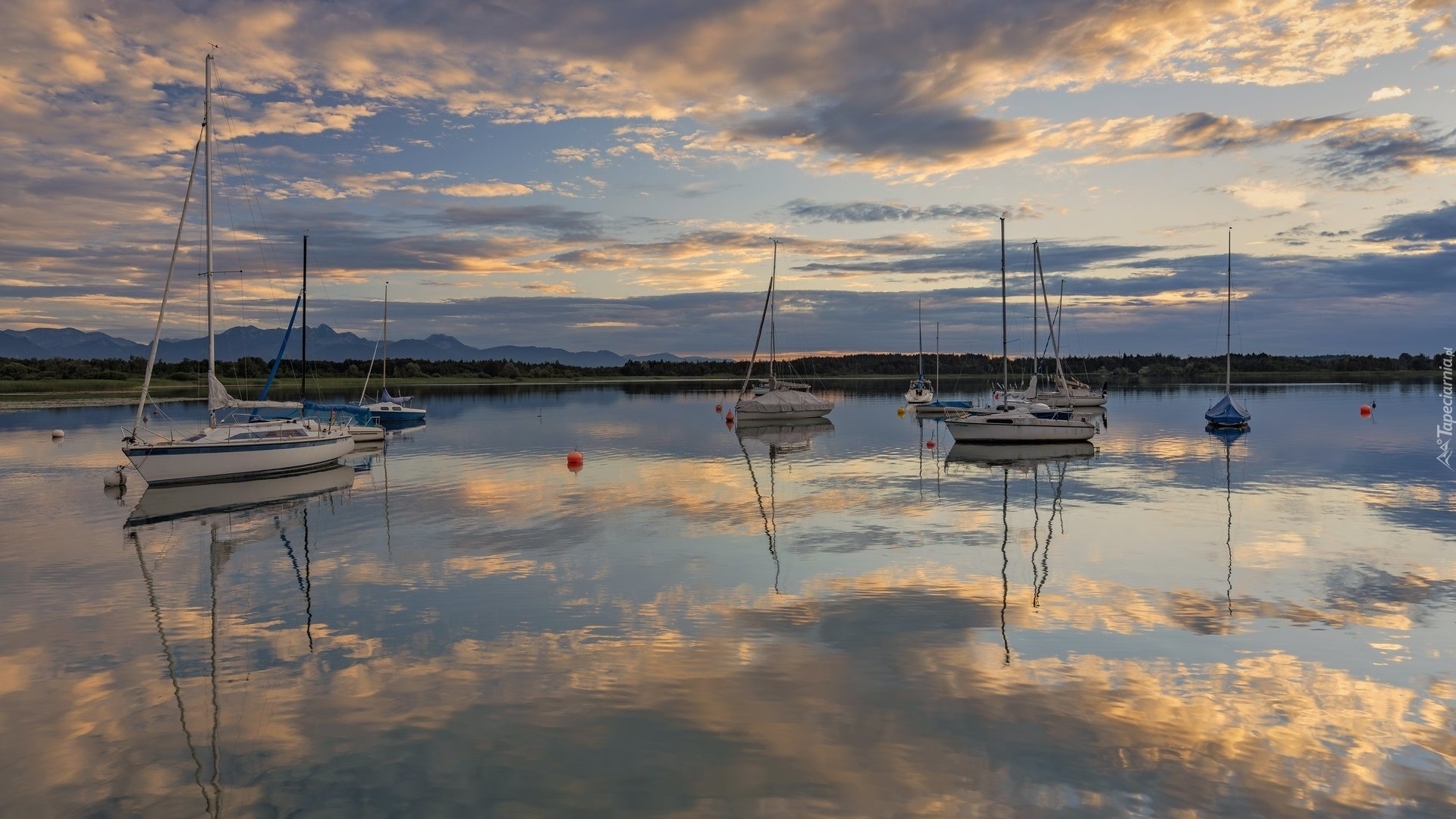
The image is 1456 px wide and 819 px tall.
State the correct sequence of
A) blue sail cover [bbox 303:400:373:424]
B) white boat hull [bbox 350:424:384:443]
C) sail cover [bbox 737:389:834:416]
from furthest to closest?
sail cover [bbox 737:389:834:416]
blue sail cover [bbox 303:400:373:424]
white boat hull [bbox 350:424:384:443]

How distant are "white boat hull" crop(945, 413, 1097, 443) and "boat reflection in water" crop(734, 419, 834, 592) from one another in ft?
27.4

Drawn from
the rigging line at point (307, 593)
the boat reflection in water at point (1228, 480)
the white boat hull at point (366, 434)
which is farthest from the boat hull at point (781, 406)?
the rigging line at point (307, 593)

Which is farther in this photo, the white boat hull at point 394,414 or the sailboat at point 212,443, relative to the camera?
the white boat hull at point 394,414

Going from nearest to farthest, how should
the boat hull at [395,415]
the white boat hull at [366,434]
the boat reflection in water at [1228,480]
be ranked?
the boat reflection in water at [1228,480], the white boat hull at [366,434], the boat hull at [395,415]

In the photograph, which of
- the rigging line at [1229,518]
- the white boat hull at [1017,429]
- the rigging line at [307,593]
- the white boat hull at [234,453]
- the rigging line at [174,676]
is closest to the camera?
the rigging line at [174,676]

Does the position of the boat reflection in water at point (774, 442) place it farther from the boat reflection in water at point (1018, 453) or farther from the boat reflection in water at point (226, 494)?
the boat reflection in water at point (226, 494)

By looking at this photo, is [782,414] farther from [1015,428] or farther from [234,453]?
[234,453]

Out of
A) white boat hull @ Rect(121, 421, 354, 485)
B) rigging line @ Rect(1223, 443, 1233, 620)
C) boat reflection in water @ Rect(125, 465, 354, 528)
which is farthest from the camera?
white boat hull @ Rect(121, 421, 354, 485)

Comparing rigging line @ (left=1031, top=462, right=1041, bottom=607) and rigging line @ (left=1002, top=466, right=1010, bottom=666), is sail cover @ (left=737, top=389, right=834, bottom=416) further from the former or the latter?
rigging line @ (left=1002, top=466, right=1010, bottom=666)

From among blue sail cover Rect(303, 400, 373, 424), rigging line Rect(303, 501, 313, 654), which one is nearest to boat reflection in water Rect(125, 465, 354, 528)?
rigging line Rect(303, 501, 313, 654)

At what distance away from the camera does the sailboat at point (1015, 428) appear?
1731 inches

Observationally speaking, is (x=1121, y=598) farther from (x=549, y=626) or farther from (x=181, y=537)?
(x=181, y=537)

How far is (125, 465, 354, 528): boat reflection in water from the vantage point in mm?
25766

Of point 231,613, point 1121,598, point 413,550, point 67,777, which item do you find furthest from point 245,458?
point 1121,598
